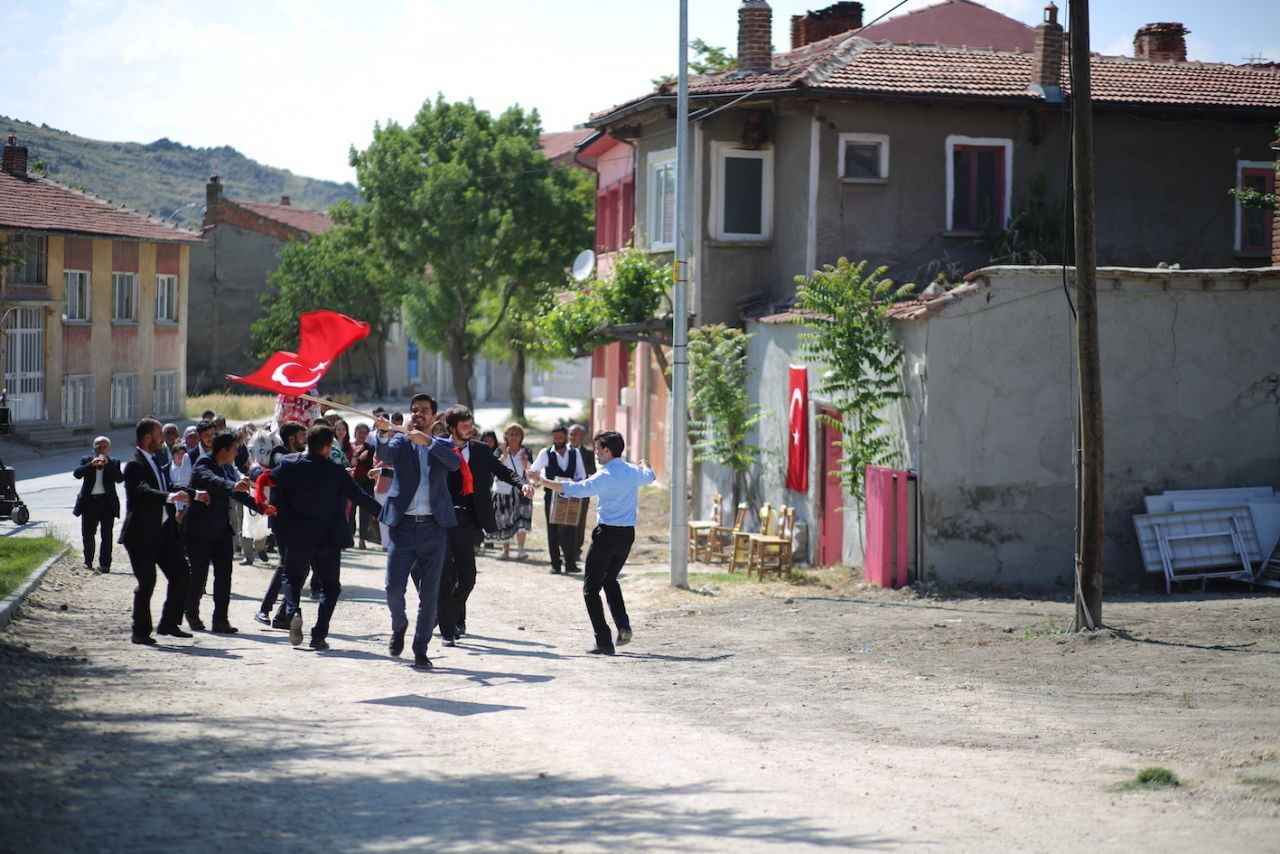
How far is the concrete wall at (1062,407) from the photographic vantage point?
16.9 metres

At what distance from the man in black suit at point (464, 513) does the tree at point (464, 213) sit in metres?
35.0

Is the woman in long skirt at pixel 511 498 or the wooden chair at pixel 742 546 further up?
the woman in long skirt at pixel 511 498

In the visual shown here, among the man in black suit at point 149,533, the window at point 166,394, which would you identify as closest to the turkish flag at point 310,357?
the man in black suit at point 149,533

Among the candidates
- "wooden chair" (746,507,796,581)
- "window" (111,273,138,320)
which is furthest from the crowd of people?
"window" (111,273,138,320)

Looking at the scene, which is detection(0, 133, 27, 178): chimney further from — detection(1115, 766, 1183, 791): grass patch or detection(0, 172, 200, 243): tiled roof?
detection(1115, 766, 1183, 791): grass patch

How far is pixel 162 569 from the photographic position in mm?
11938

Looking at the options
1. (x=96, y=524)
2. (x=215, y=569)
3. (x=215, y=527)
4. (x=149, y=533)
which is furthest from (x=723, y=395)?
(x=149, y=533)

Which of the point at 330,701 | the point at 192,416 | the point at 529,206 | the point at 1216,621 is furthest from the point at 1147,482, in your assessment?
the point at 192,416

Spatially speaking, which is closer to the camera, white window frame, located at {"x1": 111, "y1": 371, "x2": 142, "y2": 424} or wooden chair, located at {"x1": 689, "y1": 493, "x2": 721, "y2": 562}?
wooden chair, located at {"x1": 689, "y1": 493, "x2": 721, "y2": 562}

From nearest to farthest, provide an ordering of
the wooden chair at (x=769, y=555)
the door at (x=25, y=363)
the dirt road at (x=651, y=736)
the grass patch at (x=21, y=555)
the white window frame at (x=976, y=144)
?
the dirt road at (x=651, y=736), the grass patch at (x=21, y=555), the wooden chair at (x=769, y=555), the white window frame at (x=976, y=144), the door at (x=25, y=363)

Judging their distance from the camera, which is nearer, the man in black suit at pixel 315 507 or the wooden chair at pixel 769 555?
the man in black suit at pixel 315 507

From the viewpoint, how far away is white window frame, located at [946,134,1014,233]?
23.9m

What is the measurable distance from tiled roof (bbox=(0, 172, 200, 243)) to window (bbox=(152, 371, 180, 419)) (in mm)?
4455

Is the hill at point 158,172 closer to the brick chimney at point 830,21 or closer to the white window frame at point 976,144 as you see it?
the brick chimney at point 830,21
